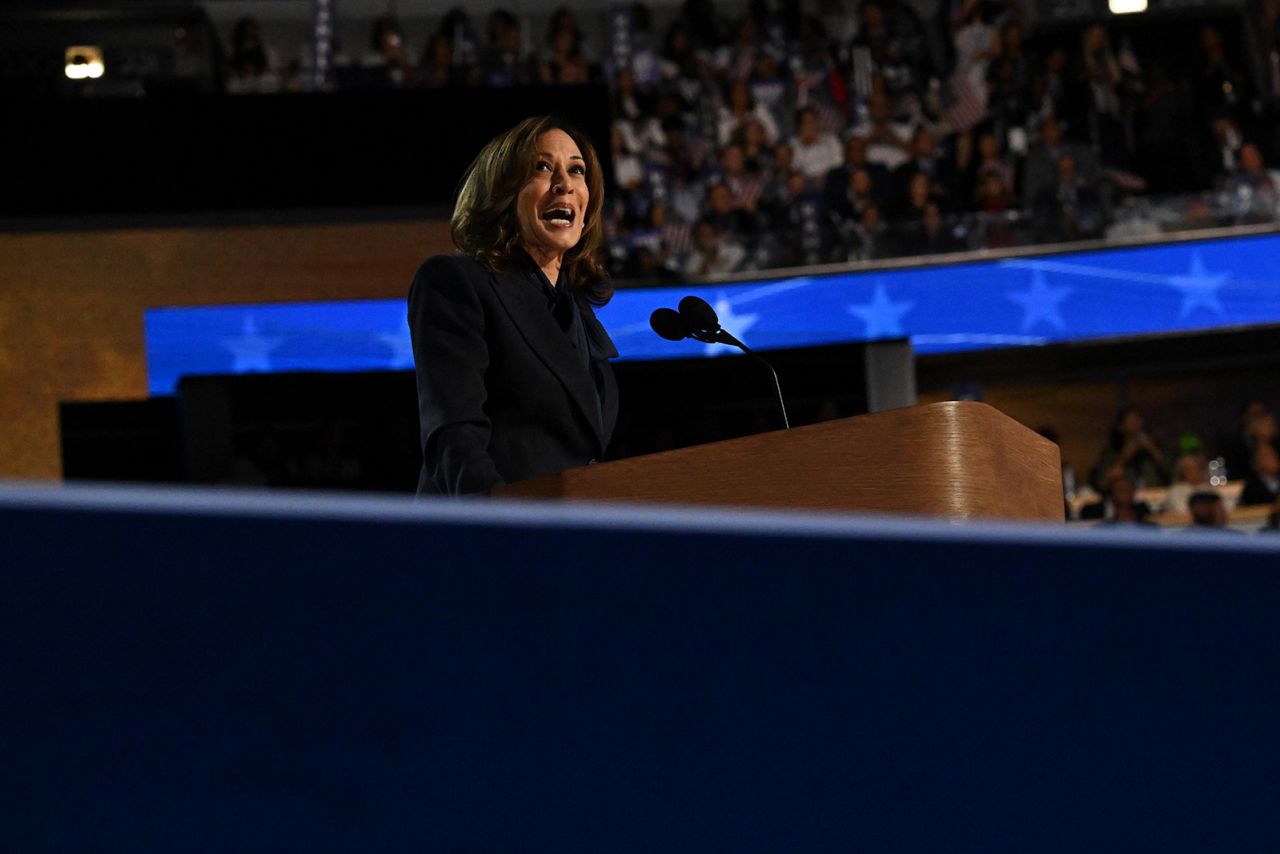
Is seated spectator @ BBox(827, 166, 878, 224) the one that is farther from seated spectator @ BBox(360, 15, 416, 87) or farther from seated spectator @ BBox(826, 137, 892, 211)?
seated spectator @ BBox(360, 15, 416, 87)

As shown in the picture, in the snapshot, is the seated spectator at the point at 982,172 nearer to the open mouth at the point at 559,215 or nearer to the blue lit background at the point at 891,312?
the blue lit background at the point at 891,312

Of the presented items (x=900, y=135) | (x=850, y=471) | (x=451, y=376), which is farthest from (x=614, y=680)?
(x=900, y=135)

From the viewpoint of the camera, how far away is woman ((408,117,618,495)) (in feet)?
5.27

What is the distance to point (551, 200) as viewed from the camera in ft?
5.99

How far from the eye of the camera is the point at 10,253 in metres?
5.20

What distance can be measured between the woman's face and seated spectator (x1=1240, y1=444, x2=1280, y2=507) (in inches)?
180

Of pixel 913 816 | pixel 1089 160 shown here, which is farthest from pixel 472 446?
pixel 1089 160

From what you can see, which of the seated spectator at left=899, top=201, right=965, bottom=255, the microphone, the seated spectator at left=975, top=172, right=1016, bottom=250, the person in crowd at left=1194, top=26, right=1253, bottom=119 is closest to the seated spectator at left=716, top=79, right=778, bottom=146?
the seated spectator at left=975, top=172, right=1016, bottom=250

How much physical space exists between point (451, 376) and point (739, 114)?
20.2 feet

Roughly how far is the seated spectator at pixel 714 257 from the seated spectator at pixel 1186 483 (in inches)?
69.3

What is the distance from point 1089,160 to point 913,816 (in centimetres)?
682

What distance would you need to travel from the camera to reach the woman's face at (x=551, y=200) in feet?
5.98

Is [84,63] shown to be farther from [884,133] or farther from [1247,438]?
[1247,438]

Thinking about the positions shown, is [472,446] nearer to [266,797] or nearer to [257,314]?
[266,797]
